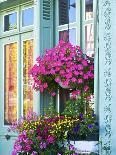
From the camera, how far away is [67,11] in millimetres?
7996

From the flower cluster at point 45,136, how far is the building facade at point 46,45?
553mm

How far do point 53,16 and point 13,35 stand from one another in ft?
3.84

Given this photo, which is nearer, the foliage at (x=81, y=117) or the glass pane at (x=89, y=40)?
the foliage at (x=81, y=117)

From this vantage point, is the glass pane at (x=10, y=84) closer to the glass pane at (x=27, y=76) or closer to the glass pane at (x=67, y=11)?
the glass pane at (x=27, y=76)

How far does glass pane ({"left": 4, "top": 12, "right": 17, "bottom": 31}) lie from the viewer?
9073 millimetres

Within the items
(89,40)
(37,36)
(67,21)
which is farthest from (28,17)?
(89,40)

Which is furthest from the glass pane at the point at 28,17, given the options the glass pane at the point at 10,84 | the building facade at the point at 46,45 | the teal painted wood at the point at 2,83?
the glass pane at the point at 10,84

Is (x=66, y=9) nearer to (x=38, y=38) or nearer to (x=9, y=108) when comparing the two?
(x=38, y=38)

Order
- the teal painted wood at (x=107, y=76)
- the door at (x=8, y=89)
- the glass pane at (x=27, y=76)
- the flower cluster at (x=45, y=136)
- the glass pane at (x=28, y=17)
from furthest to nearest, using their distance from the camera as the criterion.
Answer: the door at (x=8, y=89) → the glass pane at (x=28, y=17) → the glass pane at (x=27, y=76) → the flower cluster at (x=45, y=136) → the teal painted wood at (x=107, y=76)

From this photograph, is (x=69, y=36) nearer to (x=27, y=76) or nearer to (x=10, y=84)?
(x=27, y=76)

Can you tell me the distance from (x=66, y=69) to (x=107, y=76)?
2.99 ft

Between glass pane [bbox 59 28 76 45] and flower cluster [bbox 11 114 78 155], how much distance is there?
4.29ft

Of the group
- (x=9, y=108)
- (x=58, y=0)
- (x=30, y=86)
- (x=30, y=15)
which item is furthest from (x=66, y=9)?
(x=9, y=108)

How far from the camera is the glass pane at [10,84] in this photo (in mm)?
9008
